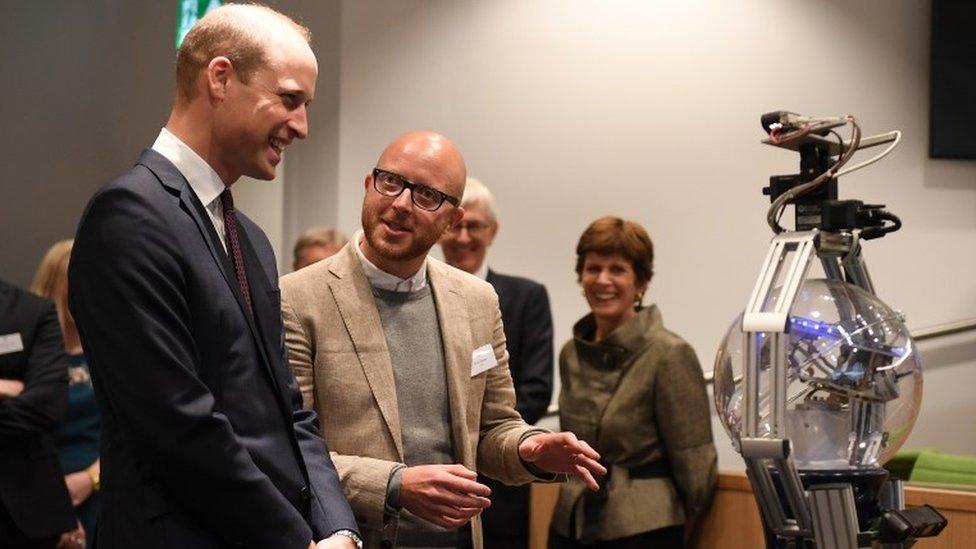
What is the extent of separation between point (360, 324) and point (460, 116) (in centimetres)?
339

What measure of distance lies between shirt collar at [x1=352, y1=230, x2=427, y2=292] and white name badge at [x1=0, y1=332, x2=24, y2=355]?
2189 millimetres

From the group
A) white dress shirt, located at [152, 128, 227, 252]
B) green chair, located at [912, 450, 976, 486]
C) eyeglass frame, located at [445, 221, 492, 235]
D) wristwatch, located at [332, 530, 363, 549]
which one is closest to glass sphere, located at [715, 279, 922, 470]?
wristwatch, located at [332, 530, 363, 549]

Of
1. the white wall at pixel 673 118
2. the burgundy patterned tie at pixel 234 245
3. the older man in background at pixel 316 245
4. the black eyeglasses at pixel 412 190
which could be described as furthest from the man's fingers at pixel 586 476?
Answer: the white wall at pixel 673 118

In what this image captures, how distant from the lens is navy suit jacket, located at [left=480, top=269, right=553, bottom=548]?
4328 millimetres

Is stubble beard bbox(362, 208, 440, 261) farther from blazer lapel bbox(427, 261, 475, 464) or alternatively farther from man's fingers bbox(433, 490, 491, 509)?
man's fingers bbox(433, 490, 491, 509)

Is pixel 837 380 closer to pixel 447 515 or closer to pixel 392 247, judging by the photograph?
pixel 447 515

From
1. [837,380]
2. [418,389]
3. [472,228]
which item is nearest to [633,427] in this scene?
[472,228]

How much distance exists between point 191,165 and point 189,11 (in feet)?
13.7

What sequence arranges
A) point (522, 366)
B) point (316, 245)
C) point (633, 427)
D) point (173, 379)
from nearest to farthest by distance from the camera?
point (173, 379) < point (633, 427) < point (522, 366) < point (316, 245)

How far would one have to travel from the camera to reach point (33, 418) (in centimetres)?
445

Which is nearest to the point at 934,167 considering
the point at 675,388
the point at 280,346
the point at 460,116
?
the point at 460,116

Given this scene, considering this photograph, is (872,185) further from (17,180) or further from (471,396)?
(17,180)

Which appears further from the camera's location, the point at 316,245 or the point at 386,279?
the point at 316,245

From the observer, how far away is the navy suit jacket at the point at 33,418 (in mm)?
4422
